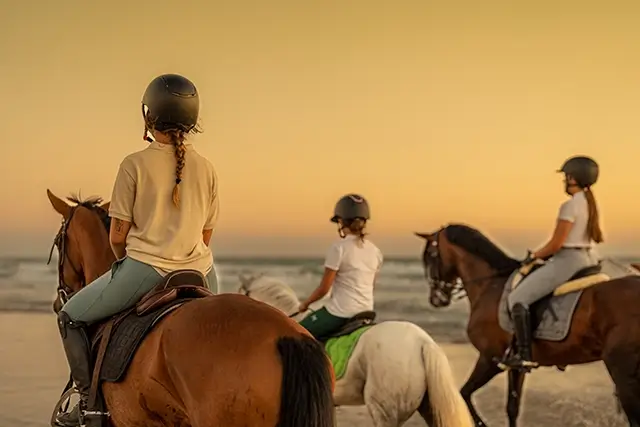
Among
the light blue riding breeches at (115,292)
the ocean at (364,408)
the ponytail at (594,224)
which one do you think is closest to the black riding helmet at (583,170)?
the ponytail at (594,224)

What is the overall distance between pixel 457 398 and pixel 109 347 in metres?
2.38

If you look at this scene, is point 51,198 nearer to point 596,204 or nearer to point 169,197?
point 169,197

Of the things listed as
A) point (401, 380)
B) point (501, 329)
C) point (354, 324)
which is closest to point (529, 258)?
point (501, 329)

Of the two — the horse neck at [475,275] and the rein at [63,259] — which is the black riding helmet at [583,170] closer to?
the horse neck at [475,275]

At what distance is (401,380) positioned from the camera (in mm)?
5316

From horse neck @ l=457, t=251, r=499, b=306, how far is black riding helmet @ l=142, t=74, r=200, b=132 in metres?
4.85

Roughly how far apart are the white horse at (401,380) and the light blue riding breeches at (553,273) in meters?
1.97

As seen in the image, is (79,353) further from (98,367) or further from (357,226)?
(357,226)

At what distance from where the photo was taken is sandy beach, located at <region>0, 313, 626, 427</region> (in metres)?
8.58

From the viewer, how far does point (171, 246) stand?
3.69 meters

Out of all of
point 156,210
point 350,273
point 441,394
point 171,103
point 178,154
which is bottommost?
point 441,394

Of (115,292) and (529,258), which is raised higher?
(115,292)

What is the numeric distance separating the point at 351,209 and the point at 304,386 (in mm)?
3103

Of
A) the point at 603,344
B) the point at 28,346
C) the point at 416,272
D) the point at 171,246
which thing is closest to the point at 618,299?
the point at 603,344
